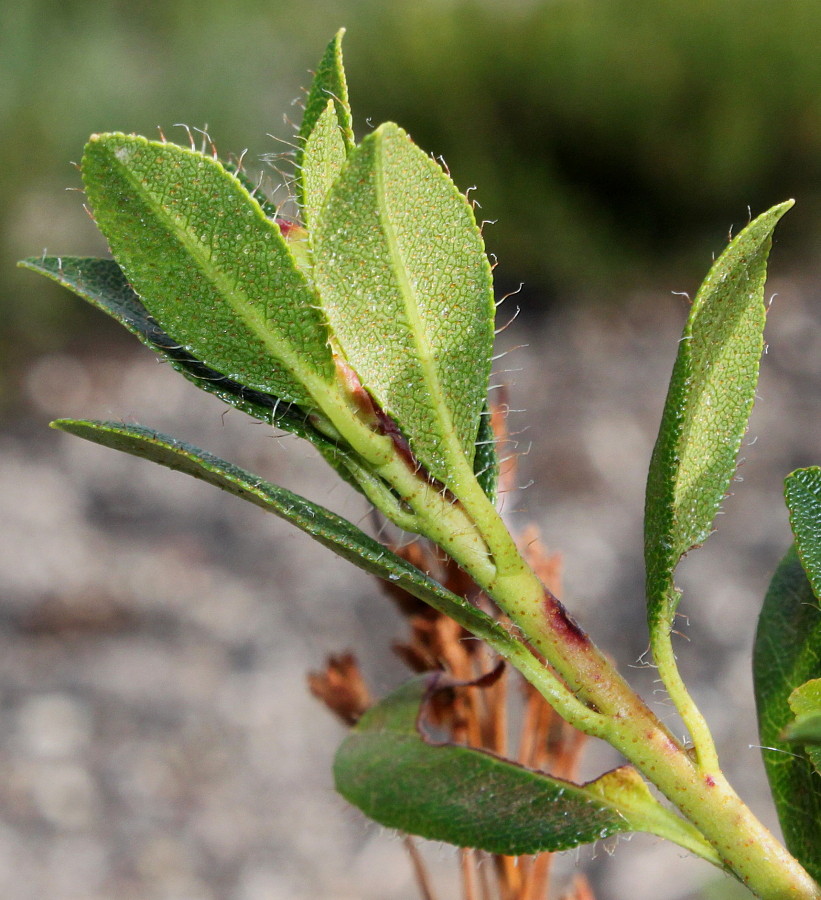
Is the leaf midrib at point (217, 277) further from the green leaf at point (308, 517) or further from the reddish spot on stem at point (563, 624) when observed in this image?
the reddish spot on stem at point (563, 624)

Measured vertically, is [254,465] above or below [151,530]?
above

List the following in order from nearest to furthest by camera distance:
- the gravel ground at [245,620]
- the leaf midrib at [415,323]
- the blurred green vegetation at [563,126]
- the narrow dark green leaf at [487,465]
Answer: the leaf midrib at [415,323] → the narrow dark green leaf at [487,465] → the gravel ground at [245,620] → the blurred green vegetation at [563,126]

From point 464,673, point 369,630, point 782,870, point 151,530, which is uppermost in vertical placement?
point 151,530

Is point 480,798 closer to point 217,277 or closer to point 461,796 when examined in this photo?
point 461,796

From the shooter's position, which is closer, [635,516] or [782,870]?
[782,870]

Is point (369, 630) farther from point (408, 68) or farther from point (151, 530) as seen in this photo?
point (408, 68)

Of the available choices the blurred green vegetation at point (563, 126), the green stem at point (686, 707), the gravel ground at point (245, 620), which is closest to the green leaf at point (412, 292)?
the green stem at point (686, 707)

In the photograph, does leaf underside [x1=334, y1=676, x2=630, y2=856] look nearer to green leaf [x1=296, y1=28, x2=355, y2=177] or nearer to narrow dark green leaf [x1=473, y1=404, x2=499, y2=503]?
A: narrow dark green leaf [x1=473, y1=404, x2=499, y2=503]

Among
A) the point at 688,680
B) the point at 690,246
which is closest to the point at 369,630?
the point at 688,680
